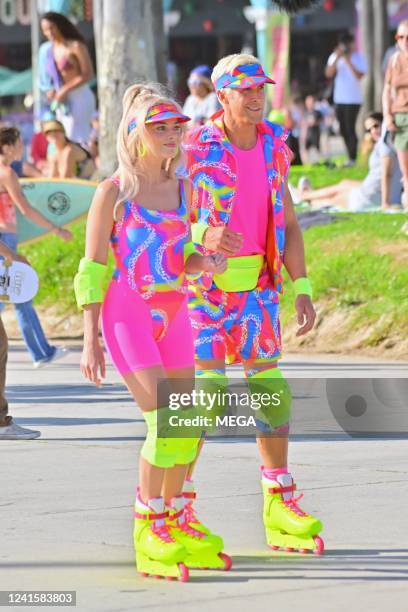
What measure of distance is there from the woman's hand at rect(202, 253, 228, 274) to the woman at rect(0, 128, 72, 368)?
6.04 meters

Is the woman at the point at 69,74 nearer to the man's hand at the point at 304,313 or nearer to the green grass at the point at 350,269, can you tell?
the green grass at the point at 350,269

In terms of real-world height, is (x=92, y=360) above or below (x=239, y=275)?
below

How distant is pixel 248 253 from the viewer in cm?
661

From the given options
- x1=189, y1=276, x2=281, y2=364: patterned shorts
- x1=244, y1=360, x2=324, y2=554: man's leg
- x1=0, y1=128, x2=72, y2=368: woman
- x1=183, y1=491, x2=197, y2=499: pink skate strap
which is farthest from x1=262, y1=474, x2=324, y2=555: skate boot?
x1=0, y1=128, x2=72, y2=368: woman

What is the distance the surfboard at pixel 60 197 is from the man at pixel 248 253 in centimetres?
873

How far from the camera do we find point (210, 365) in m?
6.46

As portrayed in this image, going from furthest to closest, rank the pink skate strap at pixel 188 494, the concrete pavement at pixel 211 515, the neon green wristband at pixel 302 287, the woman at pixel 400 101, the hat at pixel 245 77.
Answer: the woman at pixel 400 101, the neon green wristband at pixel 302 287, the hat at pixel 245 77, the pink skate strap at pixel 188 494, the concrete pavement at pixel 211 515

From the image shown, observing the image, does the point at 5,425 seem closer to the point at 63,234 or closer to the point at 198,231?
the point at 198,231

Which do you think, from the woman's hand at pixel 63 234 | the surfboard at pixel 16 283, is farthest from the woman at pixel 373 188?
the surfboard at pixel 16 283

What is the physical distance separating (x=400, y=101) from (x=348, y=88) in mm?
8594

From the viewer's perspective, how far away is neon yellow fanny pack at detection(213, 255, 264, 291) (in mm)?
6543

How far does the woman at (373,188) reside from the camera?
16250 millimetres

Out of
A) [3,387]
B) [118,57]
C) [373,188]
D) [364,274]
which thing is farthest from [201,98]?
[3,387]

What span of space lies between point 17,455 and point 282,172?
266 centimetres
